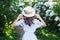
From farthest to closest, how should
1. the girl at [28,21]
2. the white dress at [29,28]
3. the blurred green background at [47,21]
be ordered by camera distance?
1. the blurred green background at [47,21]
2. the white dress at [29,28]
3. the girl at [28,21]

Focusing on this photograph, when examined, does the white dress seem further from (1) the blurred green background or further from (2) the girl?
(1) the blurred green background

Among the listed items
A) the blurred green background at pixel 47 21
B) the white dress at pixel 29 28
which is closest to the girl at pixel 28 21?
the white dress at pixel 29 28

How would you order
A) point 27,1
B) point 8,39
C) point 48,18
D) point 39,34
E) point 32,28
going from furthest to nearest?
point 27,1 → point 48,18 → point 39,34 → point 8,39 → point 32,28

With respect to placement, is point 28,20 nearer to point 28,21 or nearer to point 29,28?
point 28,21

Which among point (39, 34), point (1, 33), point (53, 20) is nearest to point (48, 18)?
point (53, 20)

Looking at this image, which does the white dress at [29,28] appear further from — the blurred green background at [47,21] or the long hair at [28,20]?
the blurred green background at [47,21]

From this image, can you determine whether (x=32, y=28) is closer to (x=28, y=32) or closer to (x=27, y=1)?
(x=28, y=32)

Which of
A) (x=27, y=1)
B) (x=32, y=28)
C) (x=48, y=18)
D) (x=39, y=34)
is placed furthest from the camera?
(x=27, y=1)

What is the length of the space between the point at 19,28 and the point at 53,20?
1375 millimetres

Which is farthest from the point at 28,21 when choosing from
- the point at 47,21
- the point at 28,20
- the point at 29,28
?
the point at 47,21

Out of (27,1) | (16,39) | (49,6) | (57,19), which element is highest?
(27,1)

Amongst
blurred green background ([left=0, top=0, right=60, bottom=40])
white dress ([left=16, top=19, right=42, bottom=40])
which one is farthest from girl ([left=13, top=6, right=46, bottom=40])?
blurred green background ([left=0, top=0, right=60, bottom=40])

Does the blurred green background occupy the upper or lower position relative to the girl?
upper

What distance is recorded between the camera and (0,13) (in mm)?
9906
